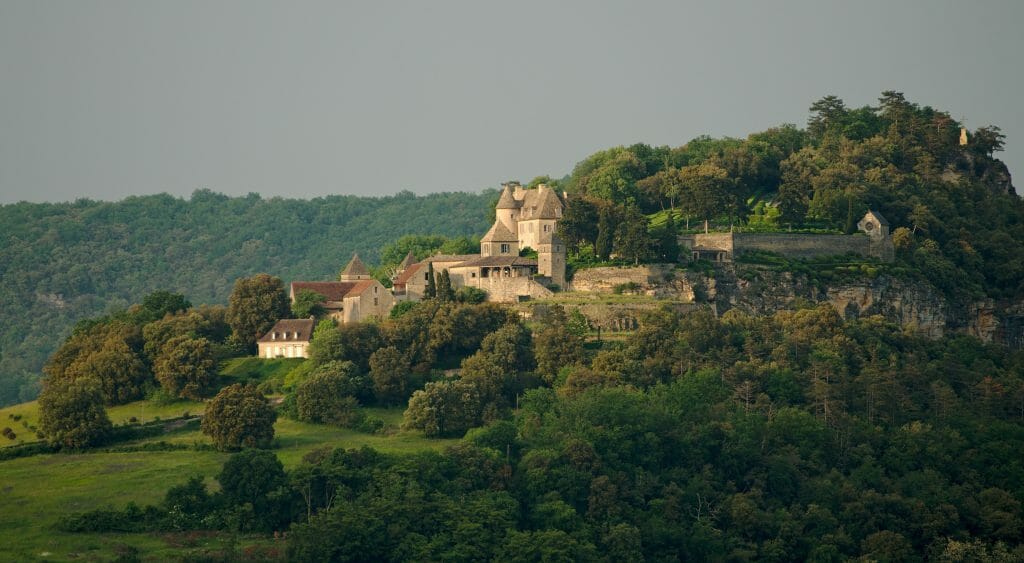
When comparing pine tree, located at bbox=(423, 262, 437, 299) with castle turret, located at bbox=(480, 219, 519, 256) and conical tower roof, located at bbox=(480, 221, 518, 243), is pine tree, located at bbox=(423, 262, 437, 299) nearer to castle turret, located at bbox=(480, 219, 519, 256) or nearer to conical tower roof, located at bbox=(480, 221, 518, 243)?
castle turret, located at bbox=(480, 219, 519, 256)

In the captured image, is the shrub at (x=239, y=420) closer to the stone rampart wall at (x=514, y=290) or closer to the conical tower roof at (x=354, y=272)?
the stone rampart wall at (x=514, y=290)

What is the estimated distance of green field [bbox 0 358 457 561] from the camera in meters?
57.2

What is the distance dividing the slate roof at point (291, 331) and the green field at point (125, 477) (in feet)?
7.03

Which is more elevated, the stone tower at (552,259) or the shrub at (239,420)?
the stone tower at (552,259)

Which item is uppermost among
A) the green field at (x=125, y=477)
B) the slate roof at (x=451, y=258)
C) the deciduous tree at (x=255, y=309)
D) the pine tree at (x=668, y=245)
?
the pine tree at (x=668, y=245)

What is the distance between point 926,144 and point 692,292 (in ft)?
82.2

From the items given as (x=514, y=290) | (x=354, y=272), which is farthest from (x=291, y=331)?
(x=354, y=272)

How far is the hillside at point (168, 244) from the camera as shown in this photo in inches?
5817

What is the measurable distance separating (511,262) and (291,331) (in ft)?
35.8

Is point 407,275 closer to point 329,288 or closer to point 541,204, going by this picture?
point 329,288

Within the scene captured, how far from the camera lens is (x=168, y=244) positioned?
168 meters

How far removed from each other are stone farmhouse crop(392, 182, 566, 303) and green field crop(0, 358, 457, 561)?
31.3 feet

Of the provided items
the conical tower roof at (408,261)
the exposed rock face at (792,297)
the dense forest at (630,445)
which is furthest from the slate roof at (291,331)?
the exposed rock face at (792,297)

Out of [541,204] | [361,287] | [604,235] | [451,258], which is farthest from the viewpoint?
[541,204]
